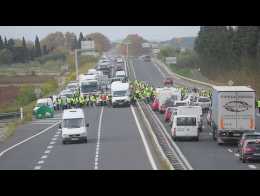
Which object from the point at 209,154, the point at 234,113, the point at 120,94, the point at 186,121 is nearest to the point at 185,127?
the point at 186,121

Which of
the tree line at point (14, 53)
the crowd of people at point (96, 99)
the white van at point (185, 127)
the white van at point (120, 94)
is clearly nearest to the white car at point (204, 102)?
the crowd of people at point (96, 99)

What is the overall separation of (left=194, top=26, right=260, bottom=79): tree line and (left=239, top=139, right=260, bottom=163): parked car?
54.5 m

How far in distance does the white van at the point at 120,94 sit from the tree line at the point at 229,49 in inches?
825

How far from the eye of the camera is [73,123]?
43156mm

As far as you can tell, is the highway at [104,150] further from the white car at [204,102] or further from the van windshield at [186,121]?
the white car at [204,102]

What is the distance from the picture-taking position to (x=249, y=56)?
92938mm

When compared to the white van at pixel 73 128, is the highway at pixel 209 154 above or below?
below

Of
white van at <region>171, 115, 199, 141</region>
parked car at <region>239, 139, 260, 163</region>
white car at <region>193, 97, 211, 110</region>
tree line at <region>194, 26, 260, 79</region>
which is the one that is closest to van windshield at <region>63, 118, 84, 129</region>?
white van at <region>171, 115, 199, 141</region>

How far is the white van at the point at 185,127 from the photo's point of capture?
41.6m

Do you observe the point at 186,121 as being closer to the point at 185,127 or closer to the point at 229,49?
the point at 185,127

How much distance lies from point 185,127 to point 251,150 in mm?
9340

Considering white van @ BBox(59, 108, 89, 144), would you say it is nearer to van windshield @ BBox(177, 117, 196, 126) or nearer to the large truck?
van windshield @ BBox(177, 117, 196, 126)

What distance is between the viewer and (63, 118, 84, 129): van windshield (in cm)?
4303
